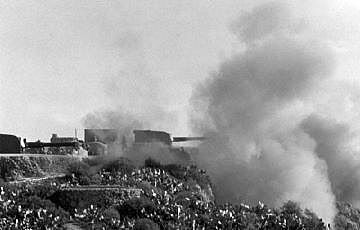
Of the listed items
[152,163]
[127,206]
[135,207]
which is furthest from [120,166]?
[135,207]

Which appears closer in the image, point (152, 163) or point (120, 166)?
point (120, 166)

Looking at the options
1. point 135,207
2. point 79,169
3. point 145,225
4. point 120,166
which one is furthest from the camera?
point 120,166

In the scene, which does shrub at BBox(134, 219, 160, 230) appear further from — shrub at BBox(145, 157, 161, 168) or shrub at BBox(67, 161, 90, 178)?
shrub at BBox(145, 157, 161, 168)

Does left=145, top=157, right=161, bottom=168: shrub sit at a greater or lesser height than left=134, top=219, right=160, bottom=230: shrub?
greater

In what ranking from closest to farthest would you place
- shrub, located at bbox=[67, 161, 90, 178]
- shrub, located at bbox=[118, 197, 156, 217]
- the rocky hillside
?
the rocky hillside
shrub, located at bbox=[118, 197, 156, 217]
shrub, located at bbox=[67, 161, 90, 178]

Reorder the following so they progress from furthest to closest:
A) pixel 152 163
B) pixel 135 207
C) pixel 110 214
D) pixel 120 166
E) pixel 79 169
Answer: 1. pixel 152 163
2. pixel 120 166
3. pixel 79 169
4. pixel 135 207
5. pixel 110 214

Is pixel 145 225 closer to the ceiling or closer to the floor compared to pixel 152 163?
closer to the floor

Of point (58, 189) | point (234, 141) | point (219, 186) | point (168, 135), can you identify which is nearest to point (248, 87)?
point (234, 141)

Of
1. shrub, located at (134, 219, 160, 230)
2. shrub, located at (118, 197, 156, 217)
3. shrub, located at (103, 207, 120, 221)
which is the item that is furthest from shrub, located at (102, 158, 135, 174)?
shrub, located at (134, 219, 160, 230)

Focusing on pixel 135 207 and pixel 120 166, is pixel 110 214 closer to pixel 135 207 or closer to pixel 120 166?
pixel 135 207

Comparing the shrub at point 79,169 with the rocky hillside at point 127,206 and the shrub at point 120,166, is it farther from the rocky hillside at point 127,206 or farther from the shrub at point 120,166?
the shrub at point 120,166

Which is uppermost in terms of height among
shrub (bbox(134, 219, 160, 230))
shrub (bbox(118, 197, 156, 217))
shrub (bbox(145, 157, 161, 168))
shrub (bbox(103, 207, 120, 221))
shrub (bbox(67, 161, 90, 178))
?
shrub (bbox(145, 157, 161, 168))

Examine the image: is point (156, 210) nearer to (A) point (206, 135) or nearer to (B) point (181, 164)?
(B) point (181, 164)

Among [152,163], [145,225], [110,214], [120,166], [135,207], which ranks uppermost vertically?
[152,163]
